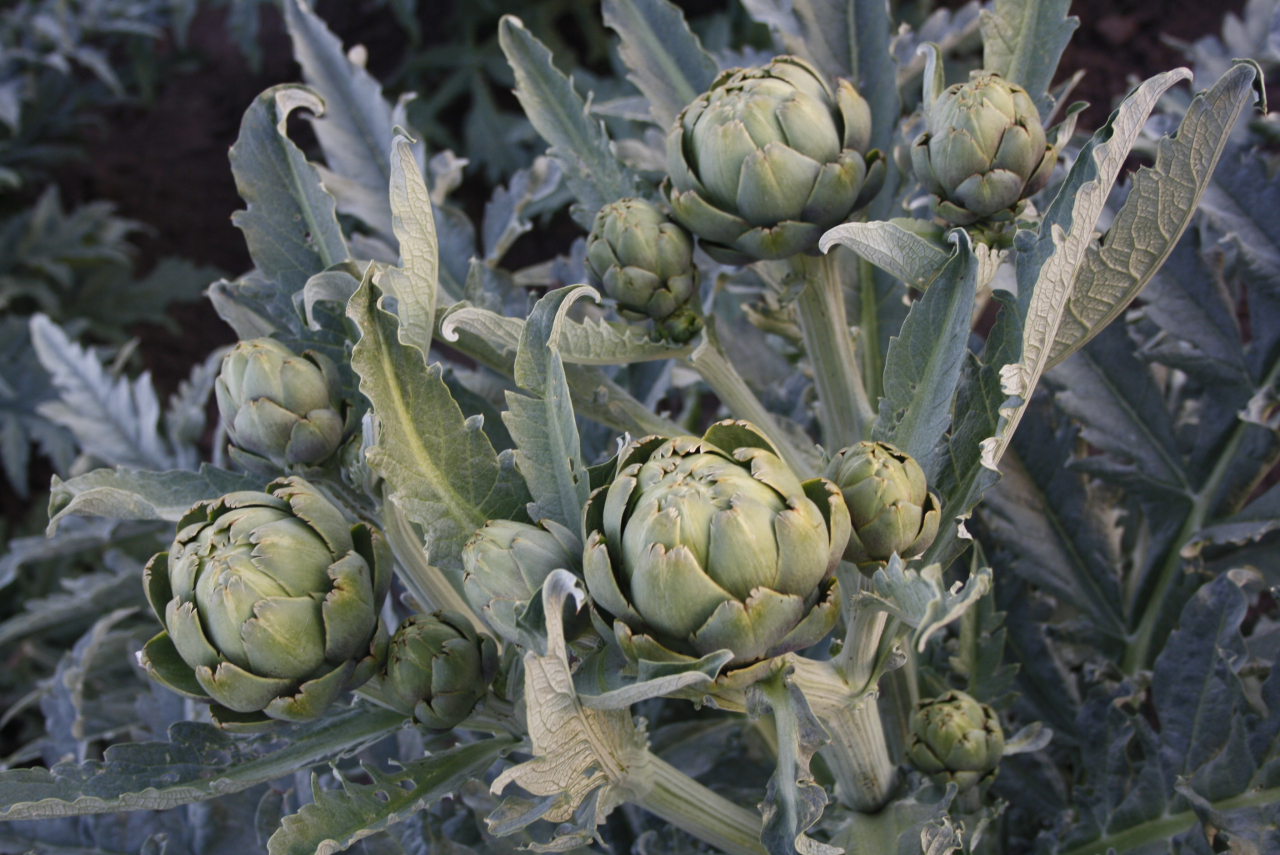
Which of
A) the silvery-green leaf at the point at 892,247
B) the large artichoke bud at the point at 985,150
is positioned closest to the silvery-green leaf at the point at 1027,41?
the large artichoke bud at the point at 985,150

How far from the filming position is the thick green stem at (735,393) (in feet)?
2.05

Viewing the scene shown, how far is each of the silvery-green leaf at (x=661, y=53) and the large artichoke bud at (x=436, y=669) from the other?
397mm

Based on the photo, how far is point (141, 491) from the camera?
61 centimetres

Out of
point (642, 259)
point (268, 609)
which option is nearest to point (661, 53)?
point (642, 259)

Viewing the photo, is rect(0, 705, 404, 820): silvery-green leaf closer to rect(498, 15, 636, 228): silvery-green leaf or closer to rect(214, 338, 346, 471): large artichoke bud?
rect(214, 338, 346, 471): large artichoke bud

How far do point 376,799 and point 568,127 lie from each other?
0.42 metres

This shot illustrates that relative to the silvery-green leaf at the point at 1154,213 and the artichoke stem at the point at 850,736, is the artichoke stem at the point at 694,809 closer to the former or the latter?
the artichoke stem at the point at 850,736

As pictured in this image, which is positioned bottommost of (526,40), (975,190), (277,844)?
(277,844)

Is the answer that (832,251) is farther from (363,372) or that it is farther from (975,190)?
(363,372)

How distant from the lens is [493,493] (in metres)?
0.51

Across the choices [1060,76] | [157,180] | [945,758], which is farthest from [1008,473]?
[157,180]

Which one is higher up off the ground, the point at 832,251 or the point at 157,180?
the point at 157,180

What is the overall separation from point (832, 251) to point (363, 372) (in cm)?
30

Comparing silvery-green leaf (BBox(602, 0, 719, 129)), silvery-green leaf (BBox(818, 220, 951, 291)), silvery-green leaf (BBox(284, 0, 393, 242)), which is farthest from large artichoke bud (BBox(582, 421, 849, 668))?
silvery-green leaf (BBox(284, 0, 393, 242))
